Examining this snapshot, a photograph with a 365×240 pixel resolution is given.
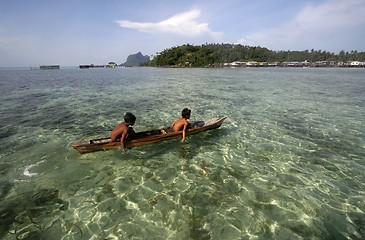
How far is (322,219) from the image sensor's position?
7.33 metres

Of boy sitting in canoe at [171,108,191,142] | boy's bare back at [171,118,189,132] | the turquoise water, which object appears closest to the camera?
the turquoise water

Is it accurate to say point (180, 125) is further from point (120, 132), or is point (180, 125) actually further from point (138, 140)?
point (120, 132)

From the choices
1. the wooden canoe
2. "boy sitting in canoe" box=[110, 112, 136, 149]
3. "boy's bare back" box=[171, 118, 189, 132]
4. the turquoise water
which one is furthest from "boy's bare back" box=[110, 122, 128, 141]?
"boy's bare back" box=[171, 118, 189, 132]

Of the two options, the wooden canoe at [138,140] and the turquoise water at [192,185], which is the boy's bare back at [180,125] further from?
the turquoise water at [192,185]

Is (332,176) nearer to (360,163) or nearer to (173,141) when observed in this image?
(360,163)

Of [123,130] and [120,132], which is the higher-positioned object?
[123,130]

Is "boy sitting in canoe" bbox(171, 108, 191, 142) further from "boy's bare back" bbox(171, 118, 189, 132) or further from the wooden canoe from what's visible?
the wooden canoe

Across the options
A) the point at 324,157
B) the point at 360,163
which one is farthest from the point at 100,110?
the point at 360,163

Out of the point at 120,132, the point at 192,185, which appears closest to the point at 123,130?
the point at 120,132

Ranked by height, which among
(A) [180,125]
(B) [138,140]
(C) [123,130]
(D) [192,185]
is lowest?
(D) [192,185]

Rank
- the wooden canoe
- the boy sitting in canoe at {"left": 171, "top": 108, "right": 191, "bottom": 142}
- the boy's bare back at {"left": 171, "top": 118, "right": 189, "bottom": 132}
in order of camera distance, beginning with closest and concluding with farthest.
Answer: the wooden canoe < the boy sitting in canoe at {"left": 171, "top": 108, "right": 191, "bottom": 142} < the boy's bare back at {"left": 171, "top": 118, "right": 189, "bottom": 132}

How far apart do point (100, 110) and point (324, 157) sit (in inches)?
771

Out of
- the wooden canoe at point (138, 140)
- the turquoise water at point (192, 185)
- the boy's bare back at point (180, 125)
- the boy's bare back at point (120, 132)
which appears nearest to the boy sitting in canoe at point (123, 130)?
the boy's bare back at point (120, 132)

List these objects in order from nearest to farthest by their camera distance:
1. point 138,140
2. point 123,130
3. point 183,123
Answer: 1. point 123,130
2. point 138,140
3. point 183,123
